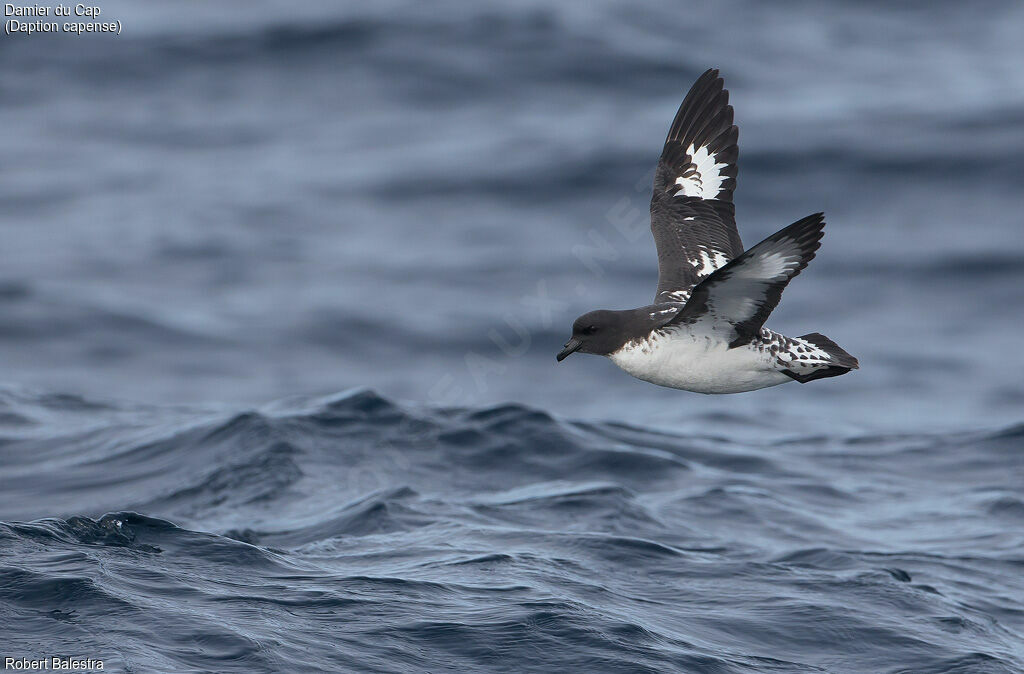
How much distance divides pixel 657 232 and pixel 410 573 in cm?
307

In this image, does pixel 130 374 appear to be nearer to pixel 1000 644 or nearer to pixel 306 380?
pixel 306 380

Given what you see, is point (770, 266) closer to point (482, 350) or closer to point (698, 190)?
point (698, 190)

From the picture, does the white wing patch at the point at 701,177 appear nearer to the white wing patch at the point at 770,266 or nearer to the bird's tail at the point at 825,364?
the bird's tail at the point at 825,364

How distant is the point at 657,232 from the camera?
931cm

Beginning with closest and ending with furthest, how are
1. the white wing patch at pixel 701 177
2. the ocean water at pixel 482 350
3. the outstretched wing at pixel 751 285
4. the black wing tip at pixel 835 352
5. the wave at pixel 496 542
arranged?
the outstretched wing at pixel 751 285 → the black wing tip at pixel 835 352 → the wave at pixel 496 542 → the ocean water at pixel 482 350 → the white wing patch at pixel 701 177

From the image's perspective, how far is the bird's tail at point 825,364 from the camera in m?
7.53

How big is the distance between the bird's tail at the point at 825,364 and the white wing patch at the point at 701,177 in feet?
6.56

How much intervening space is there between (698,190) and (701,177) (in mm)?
111

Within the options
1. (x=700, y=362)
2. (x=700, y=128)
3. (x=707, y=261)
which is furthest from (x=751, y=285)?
(x=700, y=128)

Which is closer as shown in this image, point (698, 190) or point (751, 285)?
point (751, 285)

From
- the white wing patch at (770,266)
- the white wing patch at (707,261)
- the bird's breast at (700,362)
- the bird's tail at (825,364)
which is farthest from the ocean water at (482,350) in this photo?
the white wing patch at (770,266)

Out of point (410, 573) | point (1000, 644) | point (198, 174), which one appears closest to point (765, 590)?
point (1000, 644)

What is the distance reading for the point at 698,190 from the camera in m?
9.48

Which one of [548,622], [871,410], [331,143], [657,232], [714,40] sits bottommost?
[548,622]
